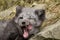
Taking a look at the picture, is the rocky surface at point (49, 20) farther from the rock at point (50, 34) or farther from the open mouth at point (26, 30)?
the open mouth at point (26, 30)

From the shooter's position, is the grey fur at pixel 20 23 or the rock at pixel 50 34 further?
the grey fur at pixel 20 23

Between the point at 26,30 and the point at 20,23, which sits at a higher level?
the point at 20,23

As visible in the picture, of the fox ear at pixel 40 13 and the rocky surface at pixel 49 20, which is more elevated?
the fox ear at pixel 40 13

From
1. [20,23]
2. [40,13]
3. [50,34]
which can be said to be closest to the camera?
[50,34]

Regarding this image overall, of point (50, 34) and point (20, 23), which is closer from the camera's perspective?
point (50, 34)

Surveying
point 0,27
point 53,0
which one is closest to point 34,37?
point 0,27

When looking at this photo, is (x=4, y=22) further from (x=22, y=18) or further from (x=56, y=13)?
(x=56, y=13)

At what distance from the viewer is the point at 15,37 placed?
28.7 ft

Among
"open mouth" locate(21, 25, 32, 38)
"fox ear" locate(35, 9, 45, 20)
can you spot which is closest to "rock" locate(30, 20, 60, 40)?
"open mouth" locate(21, 25, 32, 38)

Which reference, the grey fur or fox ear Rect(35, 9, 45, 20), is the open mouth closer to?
the grey fur

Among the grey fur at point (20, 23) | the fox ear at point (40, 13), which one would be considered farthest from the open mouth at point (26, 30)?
the fox ear at point (40, 13)

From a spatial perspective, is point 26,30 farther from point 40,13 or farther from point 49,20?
point 49,20

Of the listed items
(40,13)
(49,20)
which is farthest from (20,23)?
(49,20)

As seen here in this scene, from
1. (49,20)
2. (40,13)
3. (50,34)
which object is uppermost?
(40,13)
